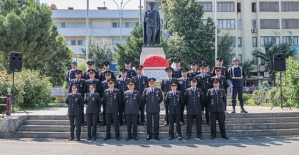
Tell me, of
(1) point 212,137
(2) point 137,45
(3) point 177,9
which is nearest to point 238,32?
(3) point 177,9

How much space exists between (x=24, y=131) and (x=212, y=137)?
6.34 metres

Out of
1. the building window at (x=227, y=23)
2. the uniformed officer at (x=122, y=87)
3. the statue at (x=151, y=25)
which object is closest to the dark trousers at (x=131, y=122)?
the uniformed officer at (x=122, y=87)

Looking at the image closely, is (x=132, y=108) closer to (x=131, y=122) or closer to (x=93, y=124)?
(x=131, y=122)

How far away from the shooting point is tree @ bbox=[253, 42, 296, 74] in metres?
44.9

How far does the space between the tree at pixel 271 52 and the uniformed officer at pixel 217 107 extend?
3654 cm

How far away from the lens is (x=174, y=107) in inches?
426

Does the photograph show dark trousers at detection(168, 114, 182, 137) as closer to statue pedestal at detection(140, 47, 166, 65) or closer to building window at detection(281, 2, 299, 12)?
statue pedestal at detection(140, 47, 166, 65)

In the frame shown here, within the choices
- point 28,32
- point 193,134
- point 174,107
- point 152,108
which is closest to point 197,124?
point 193,134

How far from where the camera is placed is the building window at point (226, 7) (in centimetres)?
5019

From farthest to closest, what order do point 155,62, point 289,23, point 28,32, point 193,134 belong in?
point 289,23 < point 28,32 < point 155,62 < point 193,134

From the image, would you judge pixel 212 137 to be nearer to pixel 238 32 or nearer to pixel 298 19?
pixel 238 32

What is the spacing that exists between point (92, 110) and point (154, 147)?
2.54 meters

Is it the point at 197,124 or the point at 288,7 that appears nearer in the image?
the point at 197,124

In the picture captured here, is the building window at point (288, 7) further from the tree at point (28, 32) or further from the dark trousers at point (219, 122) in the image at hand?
the dark trousers at point (219, 122)
